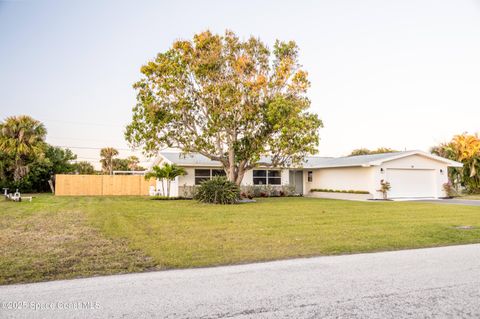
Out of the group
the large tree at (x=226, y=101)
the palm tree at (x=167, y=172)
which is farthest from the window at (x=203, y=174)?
the large tree at (x=226, y=101)

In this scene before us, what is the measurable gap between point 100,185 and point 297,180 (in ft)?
53.0

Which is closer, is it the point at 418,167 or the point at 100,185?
the point at 418,167

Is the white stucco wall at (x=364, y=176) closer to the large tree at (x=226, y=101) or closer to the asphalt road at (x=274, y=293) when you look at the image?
the large tree at (x=226, y=101)

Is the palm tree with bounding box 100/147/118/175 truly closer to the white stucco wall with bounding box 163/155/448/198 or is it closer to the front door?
the white stucco wall with bounding box 163/155/448/198

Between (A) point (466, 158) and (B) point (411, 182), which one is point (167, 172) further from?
(A) point (466, 158)

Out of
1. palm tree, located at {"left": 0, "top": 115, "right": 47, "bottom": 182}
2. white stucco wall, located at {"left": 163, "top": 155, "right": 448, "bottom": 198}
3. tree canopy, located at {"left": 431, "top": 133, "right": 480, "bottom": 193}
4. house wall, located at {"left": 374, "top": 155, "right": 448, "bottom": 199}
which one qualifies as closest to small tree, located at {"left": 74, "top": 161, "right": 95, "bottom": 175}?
palm tree, located at {"left": 0, "top": 115, "right": 47, "bottom": 182}

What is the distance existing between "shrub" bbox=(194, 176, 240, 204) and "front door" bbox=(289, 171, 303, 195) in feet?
34.2

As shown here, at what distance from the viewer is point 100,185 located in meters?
29.8

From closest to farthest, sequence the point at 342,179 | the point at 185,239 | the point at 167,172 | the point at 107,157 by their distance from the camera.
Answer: the point at 185,239 → the point at 167,172 → the point at 342,179 → the point at 107,157

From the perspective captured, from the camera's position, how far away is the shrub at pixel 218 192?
62.1 feet

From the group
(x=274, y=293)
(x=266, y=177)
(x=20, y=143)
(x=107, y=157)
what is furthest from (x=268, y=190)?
(x=107, y=157)

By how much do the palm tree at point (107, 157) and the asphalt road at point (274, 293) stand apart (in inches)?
1825

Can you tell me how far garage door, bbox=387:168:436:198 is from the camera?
23.6m

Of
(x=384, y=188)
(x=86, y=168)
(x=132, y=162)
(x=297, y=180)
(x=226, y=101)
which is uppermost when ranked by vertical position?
(x=226, y=101)
